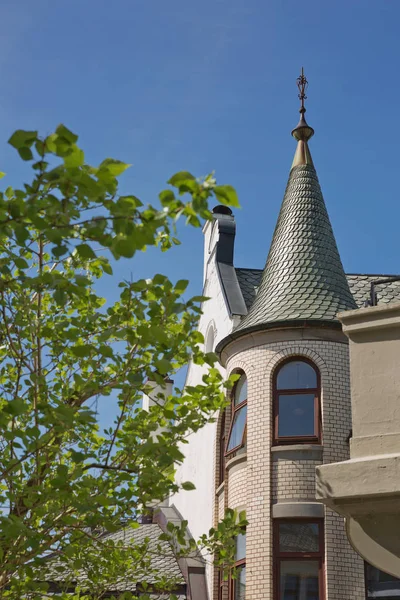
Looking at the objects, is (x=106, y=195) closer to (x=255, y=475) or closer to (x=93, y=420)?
(x=93, y=420)

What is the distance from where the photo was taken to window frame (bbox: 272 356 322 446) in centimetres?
1655

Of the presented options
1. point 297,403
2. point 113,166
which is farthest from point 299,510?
point 113,166

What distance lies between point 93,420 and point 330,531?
992 centimetres

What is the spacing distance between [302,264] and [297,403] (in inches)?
125

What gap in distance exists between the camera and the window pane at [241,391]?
18.1 meters

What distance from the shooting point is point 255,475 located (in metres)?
16.6

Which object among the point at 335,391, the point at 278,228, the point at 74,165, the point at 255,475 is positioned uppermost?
the point at 278,228

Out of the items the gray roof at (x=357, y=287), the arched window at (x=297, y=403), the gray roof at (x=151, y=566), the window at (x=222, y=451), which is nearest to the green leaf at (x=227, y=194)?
the gray roof at (x=151, y=566)

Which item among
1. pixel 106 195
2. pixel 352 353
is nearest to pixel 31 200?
pixel 106 195

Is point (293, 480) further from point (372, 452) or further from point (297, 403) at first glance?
point (372, 452)

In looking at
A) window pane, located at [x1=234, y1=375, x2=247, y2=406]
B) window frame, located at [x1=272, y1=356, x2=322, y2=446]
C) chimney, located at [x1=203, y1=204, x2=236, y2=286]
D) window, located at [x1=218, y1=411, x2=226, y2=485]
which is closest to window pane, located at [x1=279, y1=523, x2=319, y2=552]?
window frame, located at [x1=272, y1=356, x2=322, y2=446]

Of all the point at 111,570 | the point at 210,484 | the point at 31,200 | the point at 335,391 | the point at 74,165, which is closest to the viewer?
the point at 74,165

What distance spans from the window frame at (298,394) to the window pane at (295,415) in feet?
0.19

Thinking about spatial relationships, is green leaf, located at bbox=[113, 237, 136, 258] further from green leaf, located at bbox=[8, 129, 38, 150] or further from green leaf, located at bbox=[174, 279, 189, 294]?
green leaf, located at bbox=[174, 279, 189, 294]
